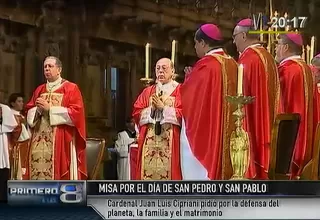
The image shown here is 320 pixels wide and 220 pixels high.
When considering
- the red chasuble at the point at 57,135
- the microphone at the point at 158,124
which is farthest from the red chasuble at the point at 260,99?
the red chasuble at the point at 57,135

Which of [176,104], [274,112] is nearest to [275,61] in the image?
[274,112]

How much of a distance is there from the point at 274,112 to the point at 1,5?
6.17 m

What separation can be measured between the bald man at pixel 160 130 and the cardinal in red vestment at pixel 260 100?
0.88m

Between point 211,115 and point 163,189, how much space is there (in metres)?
1.81

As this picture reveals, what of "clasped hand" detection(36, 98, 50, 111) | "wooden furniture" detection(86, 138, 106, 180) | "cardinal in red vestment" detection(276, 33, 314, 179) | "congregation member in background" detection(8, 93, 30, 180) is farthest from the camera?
"congregation member in background" detection(8, 93, 30, 180)

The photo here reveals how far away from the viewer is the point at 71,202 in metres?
6.76

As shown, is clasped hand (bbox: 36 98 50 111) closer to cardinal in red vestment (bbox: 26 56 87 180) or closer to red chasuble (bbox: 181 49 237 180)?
cardinal in red vestment (bbox: 26 56 87 180)

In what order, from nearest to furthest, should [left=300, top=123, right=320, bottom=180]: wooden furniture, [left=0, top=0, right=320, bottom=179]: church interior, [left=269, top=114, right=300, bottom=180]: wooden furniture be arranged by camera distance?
[left=269, top=114, right=300, bottom=180]: wooden furniture < [left=300, top=123, right=320, bottom=180]: wooden furniture < [left=0, top=0, right=320, bottom=179]: church interior

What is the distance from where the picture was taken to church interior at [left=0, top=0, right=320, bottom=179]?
13594mm

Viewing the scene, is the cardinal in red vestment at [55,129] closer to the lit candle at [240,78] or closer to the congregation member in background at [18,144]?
the congregation member in background at [18,144]

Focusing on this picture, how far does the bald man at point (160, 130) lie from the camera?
30.3 feet

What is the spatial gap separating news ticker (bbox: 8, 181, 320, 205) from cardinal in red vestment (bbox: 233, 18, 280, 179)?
5.69ft

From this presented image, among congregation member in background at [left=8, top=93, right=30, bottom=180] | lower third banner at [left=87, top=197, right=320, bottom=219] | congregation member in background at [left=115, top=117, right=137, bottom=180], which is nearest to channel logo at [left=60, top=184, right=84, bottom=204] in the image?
lower third banner at [left=87, top=197, right=320, bottom=219]

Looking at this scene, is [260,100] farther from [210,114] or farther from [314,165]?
[314,165]
